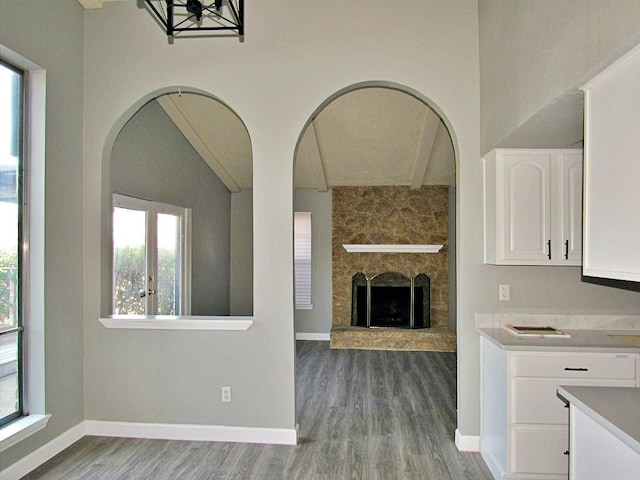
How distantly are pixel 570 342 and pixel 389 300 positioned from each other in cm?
427

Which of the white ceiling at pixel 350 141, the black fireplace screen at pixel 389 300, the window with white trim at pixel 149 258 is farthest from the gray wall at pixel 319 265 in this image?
the window with white trim at pixel 149 258

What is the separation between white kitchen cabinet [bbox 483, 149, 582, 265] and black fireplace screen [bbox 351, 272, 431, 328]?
3.93 meters

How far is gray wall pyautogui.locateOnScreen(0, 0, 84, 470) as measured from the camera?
2.88 metres

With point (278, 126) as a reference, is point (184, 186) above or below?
below

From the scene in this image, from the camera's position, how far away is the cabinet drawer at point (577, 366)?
2500mm

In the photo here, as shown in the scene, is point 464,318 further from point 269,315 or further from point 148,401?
point 148,401

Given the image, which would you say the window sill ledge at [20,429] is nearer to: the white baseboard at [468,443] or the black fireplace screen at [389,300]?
the white baseboard at [468,443]

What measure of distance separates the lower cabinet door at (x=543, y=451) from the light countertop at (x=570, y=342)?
1.55 ft

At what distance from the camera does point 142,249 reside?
4984mm

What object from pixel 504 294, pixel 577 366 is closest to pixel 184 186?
pixel 504 294

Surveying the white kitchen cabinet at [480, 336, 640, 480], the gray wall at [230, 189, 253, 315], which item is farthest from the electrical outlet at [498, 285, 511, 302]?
the gray wall at [230, 189, 253, 315]

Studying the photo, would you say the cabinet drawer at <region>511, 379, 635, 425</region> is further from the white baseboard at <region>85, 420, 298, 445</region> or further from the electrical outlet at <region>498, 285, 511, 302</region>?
the white baseboard at <region>85, 420, 298, 445</region>

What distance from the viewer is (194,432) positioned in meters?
3.27

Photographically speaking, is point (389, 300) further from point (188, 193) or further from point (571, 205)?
point (571, 205)
